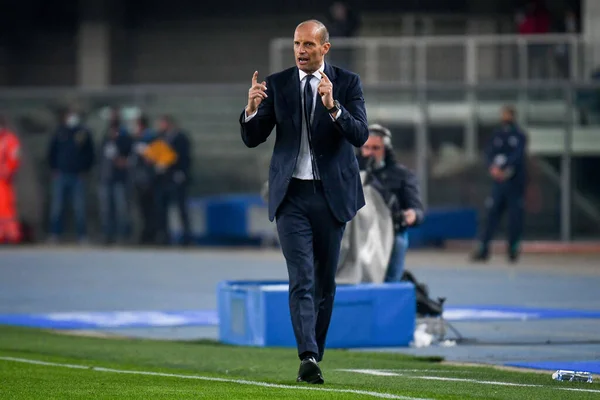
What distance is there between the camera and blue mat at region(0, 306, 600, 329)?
13719mm

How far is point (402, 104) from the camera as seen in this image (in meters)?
25.5

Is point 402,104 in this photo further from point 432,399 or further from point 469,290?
point 432,399

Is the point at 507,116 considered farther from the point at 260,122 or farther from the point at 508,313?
the point at 260,122

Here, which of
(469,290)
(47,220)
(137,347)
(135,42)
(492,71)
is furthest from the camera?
(135,42)

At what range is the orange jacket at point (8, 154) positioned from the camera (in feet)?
87.3

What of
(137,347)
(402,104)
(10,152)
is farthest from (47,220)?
(137,347)

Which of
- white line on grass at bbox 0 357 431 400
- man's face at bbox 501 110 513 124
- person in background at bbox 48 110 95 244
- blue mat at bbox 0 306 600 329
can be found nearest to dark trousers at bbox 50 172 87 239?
person in background at bbox 48 110 95 244

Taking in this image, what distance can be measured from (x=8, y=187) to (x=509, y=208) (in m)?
9.31

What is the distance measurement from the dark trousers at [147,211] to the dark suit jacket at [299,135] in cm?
1747

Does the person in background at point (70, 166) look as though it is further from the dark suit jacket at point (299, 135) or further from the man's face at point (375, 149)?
the dark suit jacket at point (299, 135)

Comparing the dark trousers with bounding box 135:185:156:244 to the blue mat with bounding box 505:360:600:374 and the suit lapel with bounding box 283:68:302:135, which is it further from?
the suit lapel with bounding box 283:68:302:135

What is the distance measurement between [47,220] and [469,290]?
11.8 meters

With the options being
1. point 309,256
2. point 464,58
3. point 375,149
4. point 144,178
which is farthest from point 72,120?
point 309,256

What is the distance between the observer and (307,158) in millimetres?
8703
